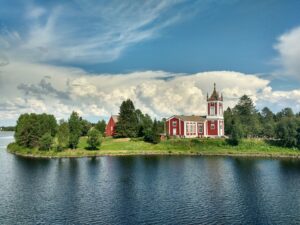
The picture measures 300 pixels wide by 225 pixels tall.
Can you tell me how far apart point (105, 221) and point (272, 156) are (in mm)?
70939

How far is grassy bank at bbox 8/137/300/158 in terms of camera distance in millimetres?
99375

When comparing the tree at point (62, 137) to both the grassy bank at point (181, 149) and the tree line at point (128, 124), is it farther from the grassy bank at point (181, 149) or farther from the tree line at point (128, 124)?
the tree line at point (128, 124)

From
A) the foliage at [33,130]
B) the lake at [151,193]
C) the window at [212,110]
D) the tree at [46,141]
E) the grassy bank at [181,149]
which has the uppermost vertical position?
the window at [212,110]

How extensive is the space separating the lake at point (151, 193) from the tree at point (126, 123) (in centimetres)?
4297

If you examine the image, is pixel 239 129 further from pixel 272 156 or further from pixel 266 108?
pixel 266 108

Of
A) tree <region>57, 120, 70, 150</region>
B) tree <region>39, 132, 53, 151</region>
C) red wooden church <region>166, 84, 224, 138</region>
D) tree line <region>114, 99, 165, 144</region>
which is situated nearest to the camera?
tree <region>57, 120, 70, 150</region>

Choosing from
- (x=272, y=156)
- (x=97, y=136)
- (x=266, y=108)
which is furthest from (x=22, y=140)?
(x=266, y=108)

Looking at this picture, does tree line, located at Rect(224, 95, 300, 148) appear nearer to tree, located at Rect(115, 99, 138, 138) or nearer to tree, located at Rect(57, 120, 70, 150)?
tree, located at Rect(115, 99, 138, 138)

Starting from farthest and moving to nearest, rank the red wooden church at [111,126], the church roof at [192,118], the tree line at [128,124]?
1. the red wooden church at [111,126]
2. the tree line at [128,124]
3. the church roof at [192,118]

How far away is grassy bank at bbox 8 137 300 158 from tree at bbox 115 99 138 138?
839 centimetres

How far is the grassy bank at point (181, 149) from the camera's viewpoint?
326 ft

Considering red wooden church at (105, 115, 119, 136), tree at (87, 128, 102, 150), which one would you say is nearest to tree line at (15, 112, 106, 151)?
tree at (87, 128, 102, 150)

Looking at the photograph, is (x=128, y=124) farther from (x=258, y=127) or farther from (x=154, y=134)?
(x=258, y=127)

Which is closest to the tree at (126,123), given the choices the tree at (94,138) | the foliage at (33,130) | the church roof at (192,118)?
the church roof at (192,118)
